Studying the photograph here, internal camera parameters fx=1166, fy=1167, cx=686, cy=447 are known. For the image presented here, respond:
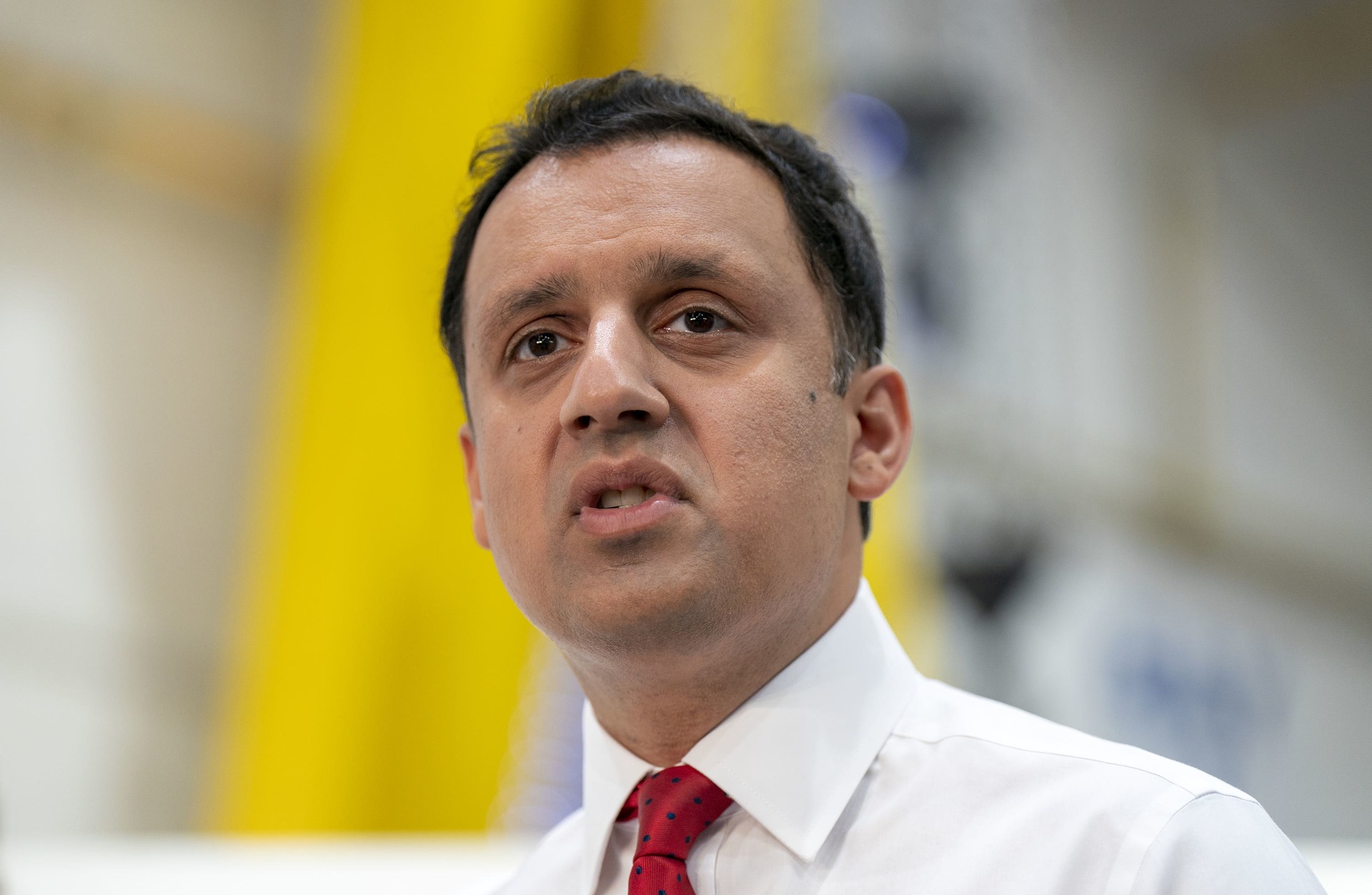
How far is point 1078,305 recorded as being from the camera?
4.01 meters

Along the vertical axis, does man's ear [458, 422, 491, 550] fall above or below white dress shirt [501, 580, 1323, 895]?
above

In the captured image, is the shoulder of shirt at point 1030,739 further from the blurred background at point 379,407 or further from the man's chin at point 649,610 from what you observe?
the blurred background at point 379,407

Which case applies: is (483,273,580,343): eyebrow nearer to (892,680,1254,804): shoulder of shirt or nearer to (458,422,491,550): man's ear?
(458,422,491,550): man's ear

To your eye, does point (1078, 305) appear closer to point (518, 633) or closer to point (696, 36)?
point (696, 36)

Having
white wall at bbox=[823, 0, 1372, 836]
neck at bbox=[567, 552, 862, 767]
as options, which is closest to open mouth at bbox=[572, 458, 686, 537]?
neck at bbox=[567, 552, 862, 767]

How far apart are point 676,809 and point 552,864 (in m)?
0.27

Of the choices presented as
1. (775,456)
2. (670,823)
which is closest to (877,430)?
(775,456)

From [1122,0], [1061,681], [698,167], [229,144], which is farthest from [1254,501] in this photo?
[698,167]

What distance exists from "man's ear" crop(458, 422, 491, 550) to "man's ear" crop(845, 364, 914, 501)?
0.35m

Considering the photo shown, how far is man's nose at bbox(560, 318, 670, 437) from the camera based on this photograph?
Result: 0.92m

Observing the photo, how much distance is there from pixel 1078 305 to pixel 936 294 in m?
1.22

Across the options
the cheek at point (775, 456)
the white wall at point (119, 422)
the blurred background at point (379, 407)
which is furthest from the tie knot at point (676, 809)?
the white wall at point (119, 422)

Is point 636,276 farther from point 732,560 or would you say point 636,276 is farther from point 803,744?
point 803,744

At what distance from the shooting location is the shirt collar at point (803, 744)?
3.14 ft
